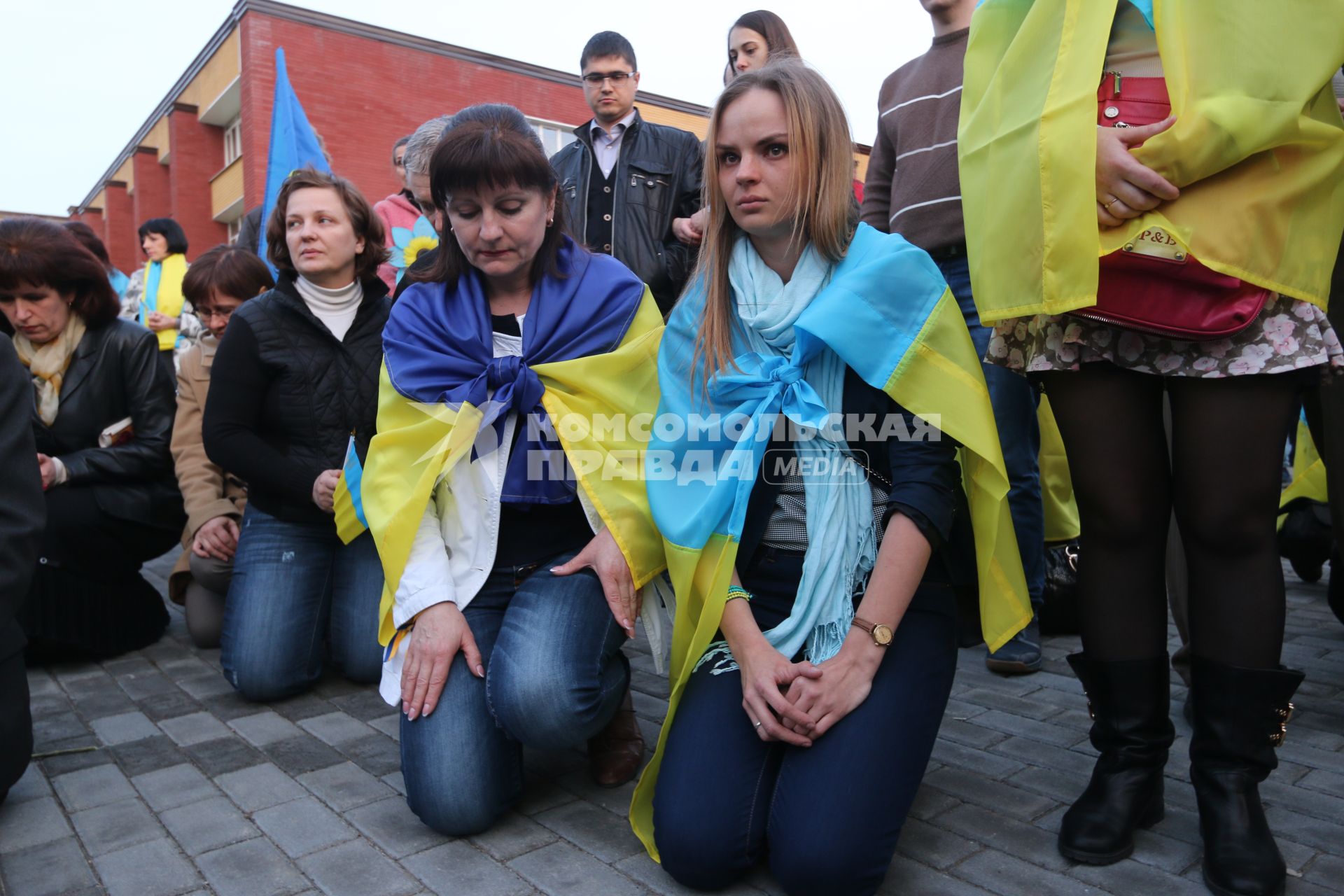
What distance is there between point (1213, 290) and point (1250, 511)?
47cm

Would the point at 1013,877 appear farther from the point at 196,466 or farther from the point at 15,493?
the point at 196,466

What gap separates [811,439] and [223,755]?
78.1 inches

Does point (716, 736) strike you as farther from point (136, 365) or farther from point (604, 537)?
point (136, 365)

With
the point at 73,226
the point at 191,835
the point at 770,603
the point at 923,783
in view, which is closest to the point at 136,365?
the point at 73,226

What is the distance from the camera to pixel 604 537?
102 inches

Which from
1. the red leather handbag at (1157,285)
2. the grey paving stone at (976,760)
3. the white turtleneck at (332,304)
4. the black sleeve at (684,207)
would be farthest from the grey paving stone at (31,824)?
the black sleeve at (684,207)

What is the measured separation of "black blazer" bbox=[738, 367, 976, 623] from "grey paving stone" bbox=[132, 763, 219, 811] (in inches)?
62.0

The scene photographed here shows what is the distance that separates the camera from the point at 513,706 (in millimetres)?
2398

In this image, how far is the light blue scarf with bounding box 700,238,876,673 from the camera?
2252 mm

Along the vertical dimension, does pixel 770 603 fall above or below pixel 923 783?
above

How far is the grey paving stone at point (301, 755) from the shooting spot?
2.80 m

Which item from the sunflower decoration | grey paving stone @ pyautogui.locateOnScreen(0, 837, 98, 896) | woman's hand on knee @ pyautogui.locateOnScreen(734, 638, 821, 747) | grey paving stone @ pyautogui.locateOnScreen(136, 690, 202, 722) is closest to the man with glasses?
the sunflower decoration

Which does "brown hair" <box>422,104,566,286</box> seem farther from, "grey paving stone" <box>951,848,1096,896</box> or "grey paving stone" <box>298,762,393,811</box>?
"grey paving stone" <box>951,848,1096,896</box>

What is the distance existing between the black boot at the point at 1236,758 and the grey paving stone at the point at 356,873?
1.64 m
